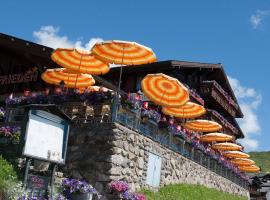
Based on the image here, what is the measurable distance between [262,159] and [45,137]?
98536mm

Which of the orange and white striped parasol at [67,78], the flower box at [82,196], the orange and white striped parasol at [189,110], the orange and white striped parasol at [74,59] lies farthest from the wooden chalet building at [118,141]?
the orange and white striped parasol at [74,59]

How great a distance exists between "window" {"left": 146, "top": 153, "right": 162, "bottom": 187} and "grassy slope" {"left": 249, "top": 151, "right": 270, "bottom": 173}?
79571mm

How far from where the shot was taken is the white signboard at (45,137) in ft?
36.6

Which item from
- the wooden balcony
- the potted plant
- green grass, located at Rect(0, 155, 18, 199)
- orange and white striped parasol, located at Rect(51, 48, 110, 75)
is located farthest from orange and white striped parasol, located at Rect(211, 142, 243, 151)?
green grass, located at Rect(0, 155, 18, 199)

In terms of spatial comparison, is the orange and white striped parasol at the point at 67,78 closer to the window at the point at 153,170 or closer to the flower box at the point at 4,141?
the window at the point at 153,170

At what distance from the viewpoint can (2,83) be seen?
26344mm

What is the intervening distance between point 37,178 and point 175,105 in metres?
10.3

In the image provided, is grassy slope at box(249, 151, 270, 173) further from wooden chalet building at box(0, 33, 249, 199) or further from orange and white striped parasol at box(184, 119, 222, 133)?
orange and white striped parasol at box(184, 119, 222, 133)

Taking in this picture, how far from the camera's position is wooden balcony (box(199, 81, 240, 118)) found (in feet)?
122

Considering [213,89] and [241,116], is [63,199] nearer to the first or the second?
[213,89]

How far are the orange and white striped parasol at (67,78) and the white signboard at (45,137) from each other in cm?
898

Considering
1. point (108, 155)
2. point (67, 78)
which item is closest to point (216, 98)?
point (67, 78)

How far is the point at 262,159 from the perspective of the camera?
104875 millimetres

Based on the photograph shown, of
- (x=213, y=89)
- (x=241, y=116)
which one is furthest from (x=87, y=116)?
(x=241, y=116)
